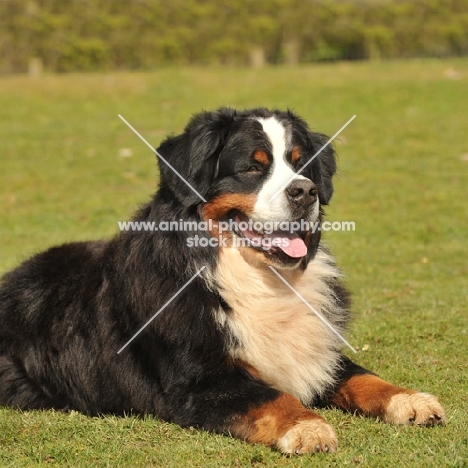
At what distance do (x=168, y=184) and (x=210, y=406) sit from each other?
5.11ft

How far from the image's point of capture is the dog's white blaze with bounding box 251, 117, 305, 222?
535cm

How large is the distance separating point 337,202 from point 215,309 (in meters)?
9.49

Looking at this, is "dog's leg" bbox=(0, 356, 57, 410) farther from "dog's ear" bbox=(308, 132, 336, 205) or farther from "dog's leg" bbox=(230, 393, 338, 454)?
"dog's ear" bbox=(308, 132, 336, 205)

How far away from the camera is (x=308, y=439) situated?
178 inches

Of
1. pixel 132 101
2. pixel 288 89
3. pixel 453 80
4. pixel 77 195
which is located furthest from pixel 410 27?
pixel 77 195

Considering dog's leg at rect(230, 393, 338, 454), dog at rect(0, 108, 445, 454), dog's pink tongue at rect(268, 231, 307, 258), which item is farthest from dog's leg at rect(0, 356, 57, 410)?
dog's pink tongue at rect(268, 231, 307, 258)

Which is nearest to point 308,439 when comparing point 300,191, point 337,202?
point 300,191

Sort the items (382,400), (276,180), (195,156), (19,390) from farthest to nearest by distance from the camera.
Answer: (19,390)
(195,156)
(276,180)
(382,400)

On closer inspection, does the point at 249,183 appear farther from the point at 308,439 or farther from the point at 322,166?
the point at 308,439

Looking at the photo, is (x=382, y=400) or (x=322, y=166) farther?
(x=322, y=166)

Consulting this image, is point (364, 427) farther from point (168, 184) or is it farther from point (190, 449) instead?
point (168, 184)

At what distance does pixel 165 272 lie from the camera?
5.45 meters

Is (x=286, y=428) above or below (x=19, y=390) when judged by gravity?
above

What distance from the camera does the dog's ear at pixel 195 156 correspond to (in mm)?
5445
